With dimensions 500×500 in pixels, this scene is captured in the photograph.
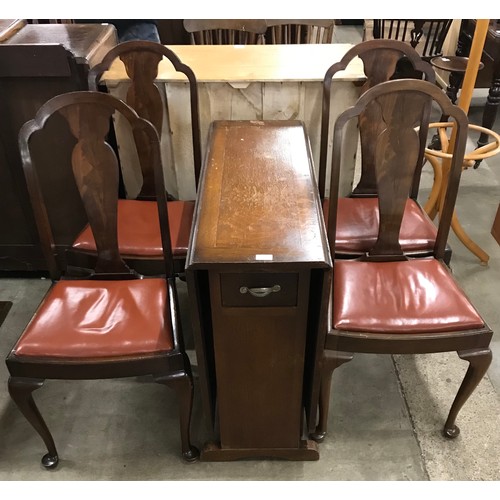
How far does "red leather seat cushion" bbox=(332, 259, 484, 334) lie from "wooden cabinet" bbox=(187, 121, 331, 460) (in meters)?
0.13

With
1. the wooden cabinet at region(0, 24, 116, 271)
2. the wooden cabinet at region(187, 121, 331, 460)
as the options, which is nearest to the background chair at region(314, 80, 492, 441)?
the wooden cabinet at region(187, 121, 331, 460)

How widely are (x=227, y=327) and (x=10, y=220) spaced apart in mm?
1312

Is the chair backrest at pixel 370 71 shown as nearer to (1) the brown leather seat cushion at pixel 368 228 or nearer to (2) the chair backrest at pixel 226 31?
(1) the brown leather seat cushion at pixel 368 228

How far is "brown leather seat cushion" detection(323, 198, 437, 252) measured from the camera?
1666 millimetres

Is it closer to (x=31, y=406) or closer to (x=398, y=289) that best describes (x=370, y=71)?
(x=398, y=289)

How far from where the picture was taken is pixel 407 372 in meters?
1.84

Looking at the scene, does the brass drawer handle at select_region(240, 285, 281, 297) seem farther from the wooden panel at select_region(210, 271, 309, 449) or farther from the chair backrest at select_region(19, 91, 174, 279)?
the chair backrest at select_region(19, 91, 174, 279)

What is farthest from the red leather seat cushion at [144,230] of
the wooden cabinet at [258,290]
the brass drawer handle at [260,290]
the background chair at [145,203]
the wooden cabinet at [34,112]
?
the brass drawer handle at [260,290]

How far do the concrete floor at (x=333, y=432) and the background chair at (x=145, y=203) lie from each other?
483mm

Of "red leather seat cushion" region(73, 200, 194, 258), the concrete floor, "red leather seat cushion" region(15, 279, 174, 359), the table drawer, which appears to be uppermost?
the table drawer

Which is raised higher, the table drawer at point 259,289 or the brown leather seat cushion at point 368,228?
the table drawer at point 259,289

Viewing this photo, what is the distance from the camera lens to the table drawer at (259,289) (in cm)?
119

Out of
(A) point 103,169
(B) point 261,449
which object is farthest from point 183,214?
(B) point 261,449

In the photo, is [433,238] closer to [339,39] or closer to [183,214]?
A: [183,214]
